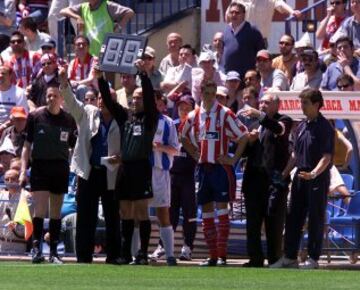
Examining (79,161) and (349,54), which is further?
(349,54)

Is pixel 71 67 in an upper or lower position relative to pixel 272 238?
upper

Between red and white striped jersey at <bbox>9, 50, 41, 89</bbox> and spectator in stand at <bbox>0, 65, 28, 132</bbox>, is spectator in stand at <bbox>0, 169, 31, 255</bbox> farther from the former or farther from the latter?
red and white striped jersey at <bbox>9, 50, 41, 89</bbox>

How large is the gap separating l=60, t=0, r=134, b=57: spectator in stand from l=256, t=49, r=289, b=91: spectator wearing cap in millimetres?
2875

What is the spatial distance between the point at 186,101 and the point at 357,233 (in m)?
3.17

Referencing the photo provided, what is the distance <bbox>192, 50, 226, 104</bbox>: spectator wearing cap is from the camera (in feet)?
75.8

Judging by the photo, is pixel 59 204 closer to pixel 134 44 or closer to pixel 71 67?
pixel 134 44

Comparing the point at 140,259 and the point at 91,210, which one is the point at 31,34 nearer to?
the point at 91,210

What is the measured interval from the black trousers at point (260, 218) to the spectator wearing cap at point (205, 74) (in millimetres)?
3836

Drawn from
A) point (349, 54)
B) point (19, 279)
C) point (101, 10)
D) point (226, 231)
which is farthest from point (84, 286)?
point (101, 10)

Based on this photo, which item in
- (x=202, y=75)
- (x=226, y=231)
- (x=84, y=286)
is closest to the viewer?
(x=84, y=286)

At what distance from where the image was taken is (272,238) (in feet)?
64.1

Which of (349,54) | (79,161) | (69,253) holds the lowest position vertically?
(69,253)

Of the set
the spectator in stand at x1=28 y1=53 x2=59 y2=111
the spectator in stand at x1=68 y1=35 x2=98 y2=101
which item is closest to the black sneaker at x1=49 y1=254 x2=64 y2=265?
the spectator in stand at x1=28 y1=53 x2=59 y2=111

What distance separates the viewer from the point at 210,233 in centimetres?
1956
